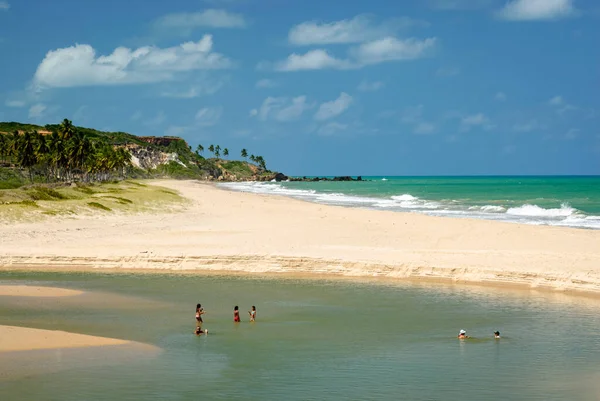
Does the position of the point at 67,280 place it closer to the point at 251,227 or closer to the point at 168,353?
the point at 168,353

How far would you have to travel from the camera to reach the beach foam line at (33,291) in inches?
1091

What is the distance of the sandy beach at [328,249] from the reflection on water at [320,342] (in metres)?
2.34

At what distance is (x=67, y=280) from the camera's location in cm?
3158

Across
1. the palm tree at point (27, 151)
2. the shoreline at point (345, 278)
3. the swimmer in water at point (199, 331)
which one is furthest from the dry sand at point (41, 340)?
the palm tree at point (27, 151)

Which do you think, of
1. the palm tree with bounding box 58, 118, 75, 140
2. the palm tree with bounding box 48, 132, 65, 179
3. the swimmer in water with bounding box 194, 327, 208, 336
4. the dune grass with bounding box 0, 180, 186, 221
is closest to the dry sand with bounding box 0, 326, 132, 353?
the swimmer in water with bounding box 194, 327, 208, 336

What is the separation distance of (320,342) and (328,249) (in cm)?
1678

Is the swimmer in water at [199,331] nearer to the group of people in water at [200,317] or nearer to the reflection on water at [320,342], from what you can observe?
the group of people in water at [200,317]

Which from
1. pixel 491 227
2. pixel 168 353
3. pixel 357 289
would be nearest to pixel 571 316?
pixel 357 289

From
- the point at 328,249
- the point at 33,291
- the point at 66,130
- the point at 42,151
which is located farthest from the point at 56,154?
the point at 33,291

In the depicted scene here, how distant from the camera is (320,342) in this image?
20.5m

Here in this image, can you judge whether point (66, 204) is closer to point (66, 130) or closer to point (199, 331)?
point (199, 331)

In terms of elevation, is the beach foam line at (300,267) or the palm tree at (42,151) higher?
the palm tree at (42,151)

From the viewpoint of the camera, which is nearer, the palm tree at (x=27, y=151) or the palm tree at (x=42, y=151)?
the palm tree at (x=27, y=151)

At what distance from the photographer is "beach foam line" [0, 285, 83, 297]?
27703 mm
